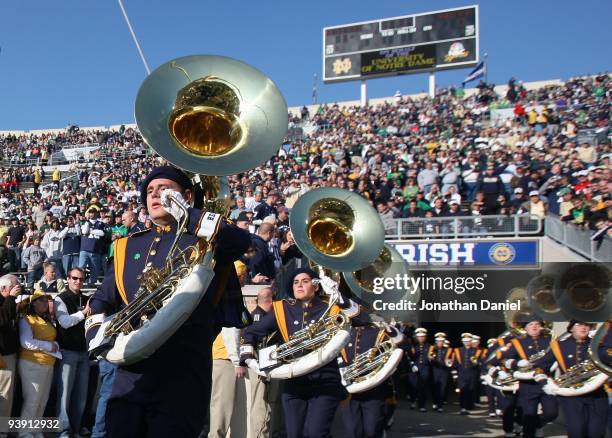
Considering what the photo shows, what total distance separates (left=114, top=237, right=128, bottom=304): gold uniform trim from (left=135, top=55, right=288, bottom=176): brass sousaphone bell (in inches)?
24.8

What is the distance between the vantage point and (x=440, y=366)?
14.2 m

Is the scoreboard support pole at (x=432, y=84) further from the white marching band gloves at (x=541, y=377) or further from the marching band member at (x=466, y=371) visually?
the white marching band gloves at (x=541, y=377)

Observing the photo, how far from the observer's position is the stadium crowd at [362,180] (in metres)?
11.4

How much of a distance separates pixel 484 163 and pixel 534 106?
11.5 metres

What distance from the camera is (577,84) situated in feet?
94.2

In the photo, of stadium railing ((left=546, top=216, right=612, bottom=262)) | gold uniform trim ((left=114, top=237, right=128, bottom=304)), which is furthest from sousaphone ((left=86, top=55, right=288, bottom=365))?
stadium railing ((left=546, top=216, right=612, bottom=262))

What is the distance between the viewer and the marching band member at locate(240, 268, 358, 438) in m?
5.62

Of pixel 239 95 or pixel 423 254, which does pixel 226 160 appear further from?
pixel 423 254

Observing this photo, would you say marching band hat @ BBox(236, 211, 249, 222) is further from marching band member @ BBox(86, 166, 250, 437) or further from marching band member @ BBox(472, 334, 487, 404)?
marching band member @ BBox(86, 166, 250, 437)

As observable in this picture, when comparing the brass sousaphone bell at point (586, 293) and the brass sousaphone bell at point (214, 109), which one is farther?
the brass sousaphone bell at point (586, 293)

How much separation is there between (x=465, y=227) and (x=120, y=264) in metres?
11.3

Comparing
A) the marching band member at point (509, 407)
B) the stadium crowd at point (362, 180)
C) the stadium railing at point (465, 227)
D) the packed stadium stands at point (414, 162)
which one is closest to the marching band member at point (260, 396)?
the stadium crowd at point (362, 180)

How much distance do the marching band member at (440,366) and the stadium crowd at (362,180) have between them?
276 centimetres

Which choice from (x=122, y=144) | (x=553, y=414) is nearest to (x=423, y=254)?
(x=553, y=414)
